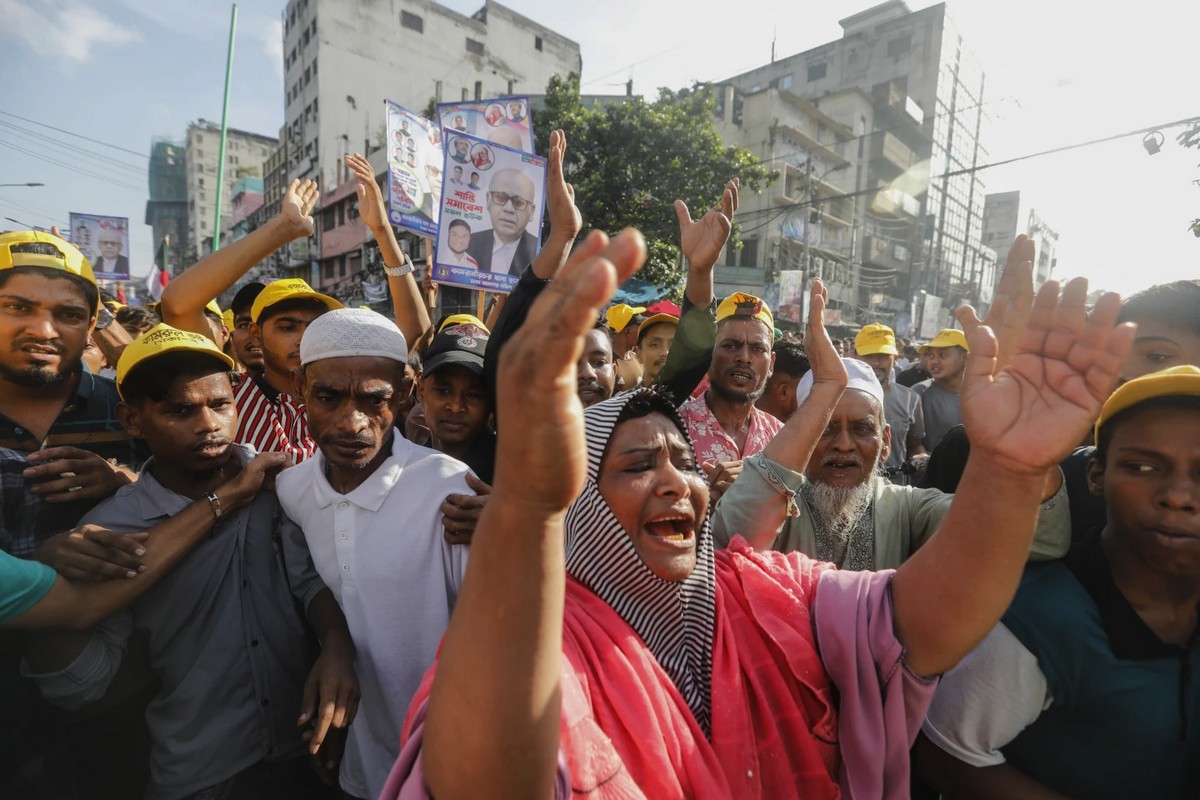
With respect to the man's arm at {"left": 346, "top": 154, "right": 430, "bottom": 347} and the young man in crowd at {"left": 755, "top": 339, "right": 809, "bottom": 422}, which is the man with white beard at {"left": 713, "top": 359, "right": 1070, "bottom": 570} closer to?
the young man in crowd at {"left": 755, "top": 339, "right": 809, "bottom": 422}

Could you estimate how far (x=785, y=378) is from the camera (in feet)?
14.3

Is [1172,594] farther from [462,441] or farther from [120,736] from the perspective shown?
Result: [120,736]

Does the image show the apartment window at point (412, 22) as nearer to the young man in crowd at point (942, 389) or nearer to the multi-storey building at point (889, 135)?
the multi-storey building at point (889, 135)

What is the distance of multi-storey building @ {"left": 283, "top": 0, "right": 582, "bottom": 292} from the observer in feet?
117

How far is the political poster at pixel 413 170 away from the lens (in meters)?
5.34

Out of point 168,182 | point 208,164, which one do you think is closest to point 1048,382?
point 208,164

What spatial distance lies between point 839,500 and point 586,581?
1.28 metres

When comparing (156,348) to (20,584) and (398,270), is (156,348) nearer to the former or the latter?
(20,584)

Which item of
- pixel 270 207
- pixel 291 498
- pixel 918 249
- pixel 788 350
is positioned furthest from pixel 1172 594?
pixel 270 207

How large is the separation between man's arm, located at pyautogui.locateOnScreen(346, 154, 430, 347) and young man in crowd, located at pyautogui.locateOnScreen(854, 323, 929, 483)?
3.71 m

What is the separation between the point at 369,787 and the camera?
5.78 feet

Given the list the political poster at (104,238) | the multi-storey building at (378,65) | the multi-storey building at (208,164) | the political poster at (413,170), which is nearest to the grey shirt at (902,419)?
the political poster at (413,170)

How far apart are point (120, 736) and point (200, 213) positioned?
84585mm

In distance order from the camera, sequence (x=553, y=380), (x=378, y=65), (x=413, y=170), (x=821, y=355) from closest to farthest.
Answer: (x=553, y=380)
(x=821, y=355)
(x=413, y=170)
(x=378, y=65)
